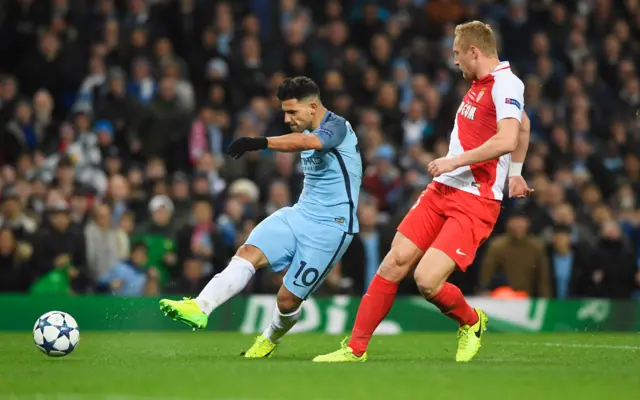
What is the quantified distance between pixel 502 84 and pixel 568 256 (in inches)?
325

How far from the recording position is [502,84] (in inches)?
361

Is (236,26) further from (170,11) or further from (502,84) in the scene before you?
(502,84)

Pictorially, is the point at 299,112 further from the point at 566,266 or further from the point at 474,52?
the point at 566,266

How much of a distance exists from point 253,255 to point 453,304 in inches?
63.7

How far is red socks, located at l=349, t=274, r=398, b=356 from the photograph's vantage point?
9344 mm

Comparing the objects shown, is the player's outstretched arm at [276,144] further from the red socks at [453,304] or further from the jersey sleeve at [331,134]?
the red socks at [453,304]

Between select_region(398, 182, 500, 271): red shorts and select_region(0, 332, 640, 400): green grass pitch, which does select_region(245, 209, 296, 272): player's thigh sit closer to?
select_region(0, 332, 640, 400): green grass pitch

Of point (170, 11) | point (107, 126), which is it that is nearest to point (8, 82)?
point (107, 126)

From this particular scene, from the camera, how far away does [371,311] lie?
9.37 m

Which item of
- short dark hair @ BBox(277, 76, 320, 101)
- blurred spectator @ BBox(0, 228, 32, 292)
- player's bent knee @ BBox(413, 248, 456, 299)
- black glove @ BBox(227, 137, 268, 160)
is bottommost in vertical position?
blurred spectator @ BBox(0, 228, 32, 292)

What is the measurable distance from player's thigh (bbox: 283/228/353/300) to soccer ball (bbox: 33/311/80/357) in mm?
1742

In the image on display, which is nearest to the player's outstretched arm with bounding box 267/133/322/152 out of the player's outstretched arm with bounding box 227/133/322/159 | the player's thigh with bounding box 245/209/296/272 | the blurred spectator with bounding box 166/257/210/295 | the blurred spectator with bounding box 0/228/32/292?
the player's outstretched arm with bounding box 227/133/322/159

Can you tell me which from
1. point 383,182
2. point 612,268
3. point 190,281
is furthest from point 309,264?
point 612,268

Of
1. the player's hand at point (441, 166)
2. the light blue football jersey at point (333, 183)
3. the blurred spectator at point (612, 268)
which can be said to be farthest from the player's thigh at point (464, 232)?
the blurred spectator at point (612, 268)
